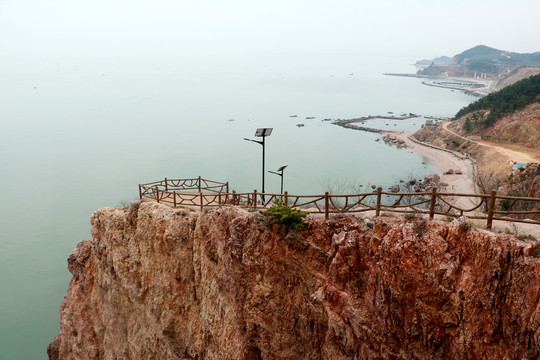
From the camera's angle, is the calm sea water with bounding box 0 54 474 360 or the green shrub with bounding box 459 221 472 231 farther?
the calm sea water with bounding box 0 54 474 360

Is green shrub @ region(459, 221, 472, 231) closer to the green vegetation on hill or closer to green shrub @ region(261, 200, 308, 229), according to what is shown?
green shrub @ region(261, 200, 308, 229)

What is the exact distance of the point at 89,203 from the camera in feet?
185

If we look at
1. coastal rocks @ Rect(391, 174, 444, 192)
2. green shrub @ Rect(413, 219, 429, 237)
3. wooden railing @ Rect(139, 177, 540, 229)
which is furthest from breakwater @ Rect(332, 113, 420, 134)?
green shrub @ Rect(413, 219, 429, 237)

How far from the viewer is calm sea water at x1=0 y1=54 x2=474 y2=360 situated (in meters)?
41.9

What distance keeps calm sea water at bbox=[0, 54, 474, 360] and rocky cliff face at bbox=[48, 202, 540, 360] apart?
19.0m

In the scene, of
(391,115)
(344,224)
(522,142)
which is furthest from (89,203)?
(391,115)

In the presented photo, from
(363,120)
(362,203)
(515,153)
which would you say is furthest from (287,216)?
(363,120)

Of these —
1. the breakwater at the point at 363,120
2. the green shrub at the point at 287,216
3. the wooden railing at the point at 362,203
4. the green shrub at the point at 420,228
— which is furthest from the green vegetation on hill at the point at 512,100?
the green shrub at the point at 287,216

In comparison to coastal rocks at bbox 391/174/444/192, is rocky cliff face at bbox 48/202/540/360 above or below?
above

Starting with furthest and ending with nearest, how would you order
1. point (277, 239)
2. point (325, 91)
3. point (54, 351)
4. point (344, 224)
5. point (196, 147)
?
point (325, 91) → point (196, 147) → point (54, 351) → point (277, 239) → point (344, 224)

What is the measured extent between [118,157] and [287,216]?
70.6 metres

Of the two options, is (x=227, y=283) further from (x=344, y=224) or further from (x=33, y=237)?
(x=33, y=237)

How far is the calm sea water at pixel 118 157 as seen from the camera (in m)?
41.9

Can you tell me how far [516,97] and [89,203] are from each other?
74.6 meters
